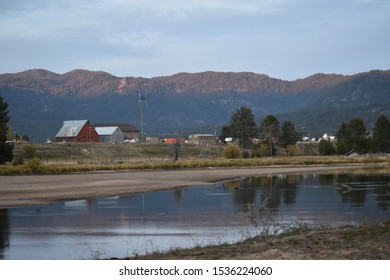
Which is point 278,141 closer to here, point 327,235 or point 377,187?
point 377,187

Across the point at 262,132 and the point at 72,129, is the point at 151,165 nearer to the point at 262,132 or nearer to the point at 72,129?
the point at 262,132

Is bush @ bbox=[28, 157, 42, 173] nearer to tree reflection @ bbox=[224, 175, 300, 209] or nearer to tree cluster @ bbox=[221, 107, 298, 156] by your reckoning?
tree reflection @ bbox=[224, 175, 300, 209]

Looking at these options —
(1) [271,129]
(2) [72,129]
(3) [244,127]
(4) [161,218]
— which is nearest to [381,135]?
(1) [271,129]

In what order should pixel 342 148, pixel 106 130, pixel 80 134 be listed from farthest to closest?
pixel 106 130 < pixel 80 134 < pixel 342 148

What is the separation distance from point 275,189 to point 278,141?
89586mm

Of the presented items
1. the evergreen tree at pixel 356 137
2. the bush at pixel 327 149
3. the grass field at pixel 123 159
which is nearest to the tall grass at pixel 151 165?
the grass field at pixel 123 159

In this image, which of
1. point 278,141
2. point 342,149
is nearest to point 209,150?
point 278,141

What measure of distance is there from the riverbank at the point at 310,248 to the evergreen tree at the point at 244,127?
13293 cm

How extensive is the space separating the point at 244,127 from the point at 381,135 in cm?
3787

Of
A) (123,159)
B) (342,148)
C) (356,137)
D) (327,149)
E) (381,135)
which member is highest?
(381,135)

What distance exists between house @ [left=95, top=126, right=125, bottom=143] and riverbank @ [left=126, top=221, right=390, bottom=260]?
14901 centimetres

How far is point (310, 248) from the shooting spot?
16.2m

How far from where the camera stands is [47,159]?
4072 inches

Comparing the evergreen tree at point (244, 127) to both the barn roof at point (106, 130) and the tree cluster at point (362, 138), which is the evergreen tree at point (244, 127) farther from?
the barn roof at point (106, 130)
